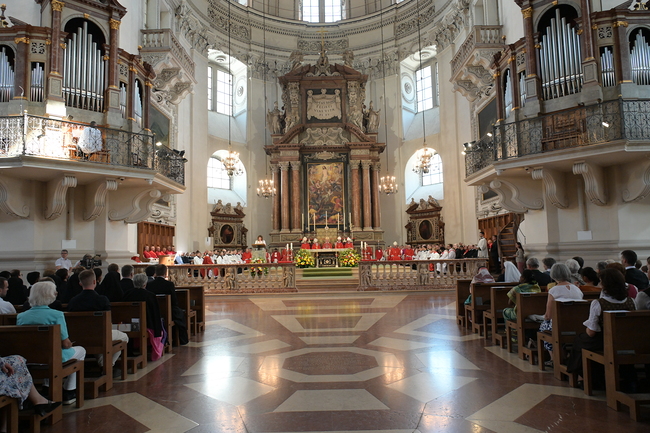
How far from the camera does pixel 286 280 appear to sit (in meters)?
13.8

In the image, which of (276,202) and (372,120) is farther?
(372,120)

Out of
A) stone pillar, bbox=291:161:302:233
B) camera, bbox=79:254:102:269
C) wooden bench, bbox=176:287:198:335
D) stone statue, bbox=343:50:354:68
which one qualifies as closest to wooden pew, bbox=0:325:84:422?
wooden bench, bbox=176:287:198:335

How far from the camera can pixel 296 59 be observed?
2433 cm

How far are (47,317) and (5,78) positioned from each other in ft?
29.2

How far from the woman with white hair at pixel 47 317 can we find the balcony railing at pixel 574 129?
979cm

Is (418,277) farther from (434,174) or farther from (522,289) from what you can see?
(434,174)

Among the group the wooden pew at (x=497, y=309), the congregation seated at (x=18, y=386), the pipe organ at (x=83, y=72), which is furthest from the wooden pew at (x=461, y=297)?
the pipe organ at (x=83, y=72)

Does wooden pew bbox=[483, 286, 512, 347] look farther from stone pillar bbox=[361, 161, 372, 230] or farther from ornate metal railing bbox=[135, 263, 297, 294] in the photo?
stone pillar bbox=[361, 161, 372, 230]

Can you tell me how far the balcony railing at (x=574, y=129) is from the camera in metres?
9.45

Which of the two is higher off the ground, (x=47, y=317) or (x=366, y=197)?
(x=366, y=197)

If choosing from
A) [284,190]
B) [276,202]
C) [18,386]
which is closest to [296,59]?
[284,190]

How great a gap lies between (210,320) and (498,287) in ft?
17.8

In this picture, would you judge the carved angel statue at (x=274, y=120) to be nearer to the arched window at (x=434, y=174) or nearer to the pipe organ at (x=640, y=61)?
the arched window at (x=434, y=174)

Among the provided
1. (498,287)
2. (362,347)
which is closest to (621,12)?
(498,287)
